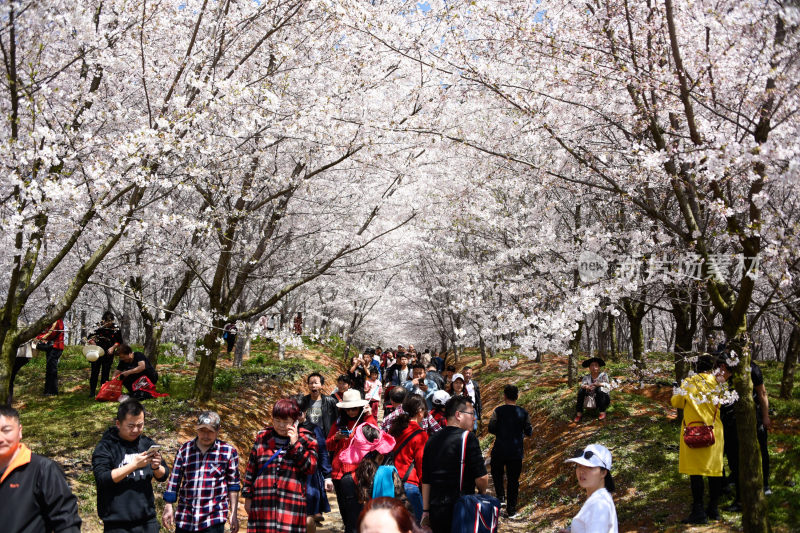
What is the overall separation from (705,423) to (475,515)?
137 inches

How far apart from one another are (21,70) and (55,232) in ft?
6.84

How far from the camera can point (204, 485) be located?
4965 mm

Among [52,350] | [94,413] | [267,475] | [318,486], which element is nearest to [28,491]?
[267,475]

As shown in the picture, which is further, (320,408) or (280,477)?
(320,408)

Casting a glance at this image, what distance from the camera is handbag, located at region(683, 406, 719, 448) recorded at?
632cm

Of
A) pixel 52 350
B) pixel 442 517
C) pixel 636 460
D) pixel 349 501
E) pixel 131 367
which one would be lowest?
pixel 636 460

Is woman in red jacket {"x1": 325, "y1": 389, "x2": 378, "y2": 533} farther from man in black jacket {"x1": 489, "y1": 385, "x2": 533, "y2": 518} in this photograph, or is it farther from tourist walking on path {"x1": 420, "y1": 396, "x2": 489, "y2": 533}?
man in black jacket {"x1": 489, "y1": 385, "x2": 533, "y2": 518}

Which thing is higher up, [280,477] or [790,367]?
[790,367]

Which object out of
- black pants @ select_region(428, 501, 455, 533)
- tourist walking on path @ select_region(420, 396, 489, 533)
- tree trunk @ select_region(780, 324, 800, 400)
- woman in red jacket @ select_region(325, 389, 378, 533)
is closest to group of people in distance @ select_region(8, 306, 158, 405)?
woman in red jacket @ select_region(325, 389, 378, 533)

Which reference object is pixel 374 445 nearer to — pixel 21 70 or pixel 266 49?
pixel 21 70

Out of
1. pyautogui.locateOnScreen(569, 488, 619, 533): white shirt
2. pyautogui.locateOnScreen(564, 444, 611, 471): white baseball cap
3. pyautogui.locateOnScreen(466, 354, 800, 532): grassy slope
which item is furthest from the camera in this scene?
pyautogui.locateOnScreen(466, 354, 800, 532): grassy slope

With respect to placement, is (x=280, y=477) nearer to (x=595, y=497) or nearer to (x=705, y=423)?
(x=595, y=497)

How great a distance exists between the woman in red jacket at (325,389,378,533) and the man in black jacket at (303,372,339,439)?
23.0 inches

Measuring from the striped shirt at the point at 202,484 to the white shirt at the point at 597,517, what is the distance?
287 centimetres
